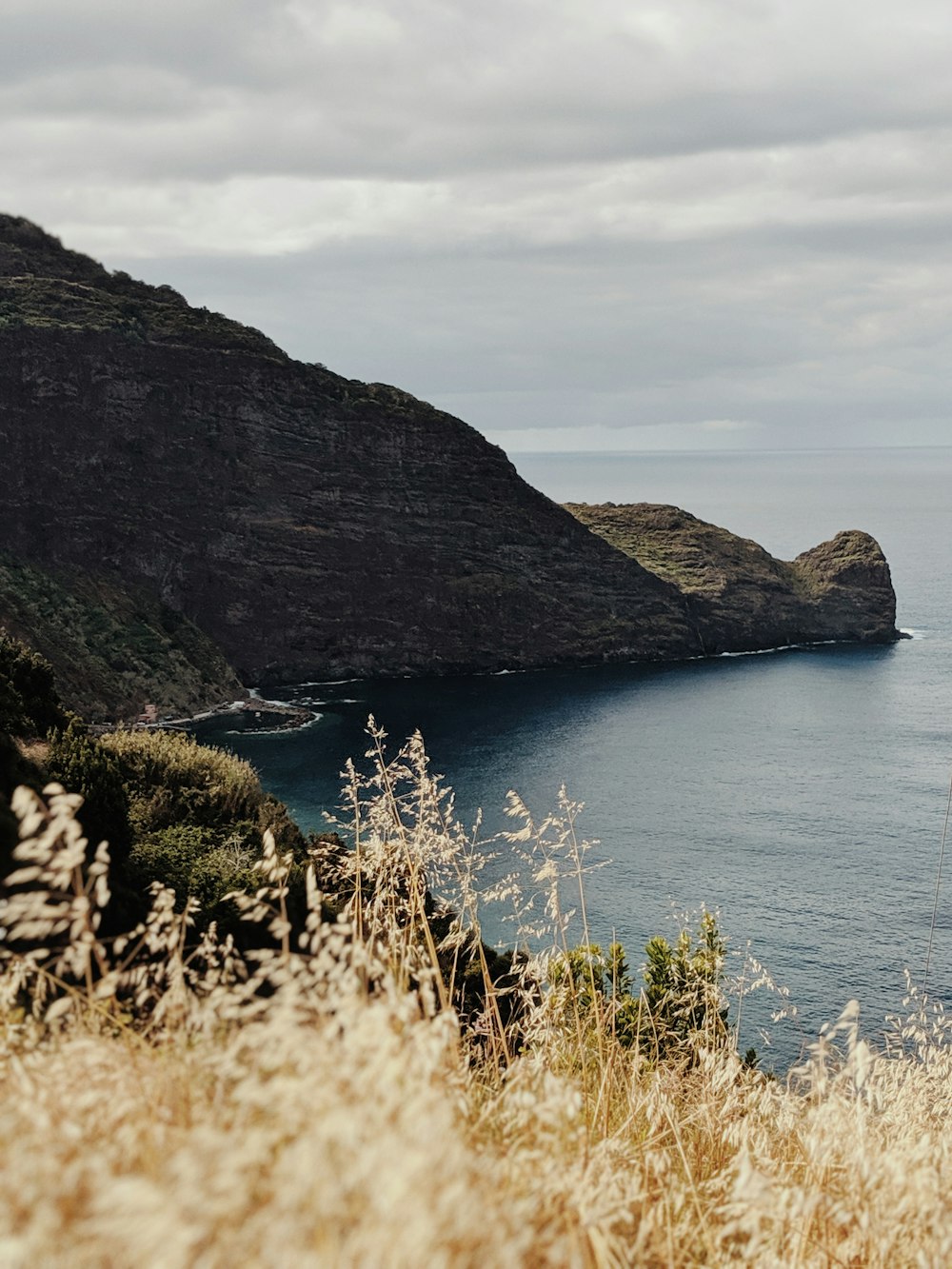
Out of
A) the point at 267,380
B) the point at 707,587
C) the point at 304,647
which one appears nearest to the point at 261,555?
the point at 304,647

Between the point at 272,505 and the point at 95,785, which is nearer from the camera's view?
the point at 95,785

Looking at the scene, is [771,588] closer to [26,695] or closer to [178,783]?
[178,783]

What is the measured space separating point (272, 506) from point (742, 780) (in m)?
71.6

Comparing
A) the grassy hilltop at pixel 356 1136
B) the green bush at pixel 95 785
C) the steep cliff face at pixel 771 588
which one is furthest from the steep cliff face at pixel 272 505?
the grassy hilltop at pixel 356 1136

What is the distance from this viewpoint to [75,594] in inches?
4456

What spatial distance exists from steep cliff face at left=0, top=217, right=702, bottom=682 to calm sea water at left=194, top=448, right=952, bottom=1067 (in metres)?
8.77

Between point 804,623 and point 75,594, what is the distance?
93.7 meters

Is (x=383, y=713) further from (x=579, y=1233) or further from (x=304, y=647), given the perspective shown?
(x=579, y=1233)

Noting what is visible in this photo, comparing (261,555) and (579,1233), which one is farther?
(261,555)

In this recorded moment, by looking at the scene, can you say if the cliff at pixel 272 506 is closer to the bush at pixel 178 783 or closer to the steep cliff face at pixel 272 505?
the steep cliff face at pixel 272 505

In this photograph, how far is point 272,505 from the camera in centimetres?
13225

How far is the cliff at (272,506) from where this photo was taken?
12194cm

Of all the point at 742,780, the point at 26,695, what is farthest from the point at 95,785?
the point at 742,780

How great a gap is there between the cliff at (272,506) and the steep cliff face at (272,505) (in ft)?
0.77
